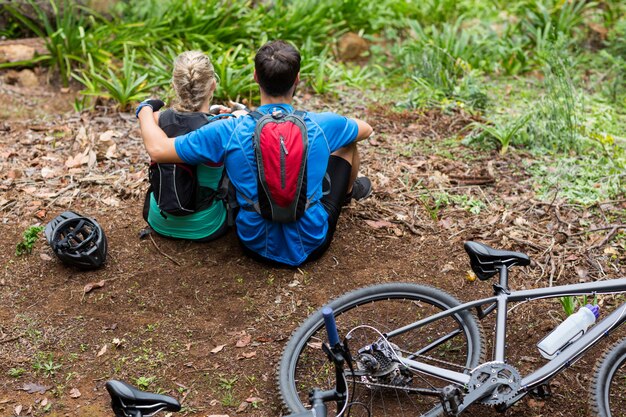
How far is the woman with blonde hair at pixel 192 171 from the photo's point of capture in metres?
4.42

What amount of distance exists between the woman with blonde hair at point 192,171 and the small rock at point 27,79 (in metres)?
3.31

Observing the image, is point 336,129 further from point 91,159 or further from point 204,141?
point 91,159

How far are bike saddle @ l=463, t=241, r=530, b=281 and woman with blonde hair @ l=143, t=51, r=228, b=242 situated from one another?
5.46ft

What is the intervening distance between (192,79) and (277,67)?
57cm

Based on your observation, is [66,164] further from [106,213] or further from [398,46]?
[398,46]

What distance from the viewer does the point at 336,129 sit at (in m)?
4.39

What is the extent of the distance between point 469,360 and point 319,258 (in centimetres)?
140

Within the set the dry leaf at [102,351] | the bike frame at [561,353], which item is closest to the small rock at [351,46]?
the dry leaf at [102,351]

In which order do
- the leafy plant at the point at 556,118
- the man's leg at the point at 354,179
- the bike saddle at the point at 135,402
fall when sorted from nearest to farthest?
the bike saddle at the point at 135,402 < the man's leg at the point at 354,179 < the leafy plant at the point at 556,118

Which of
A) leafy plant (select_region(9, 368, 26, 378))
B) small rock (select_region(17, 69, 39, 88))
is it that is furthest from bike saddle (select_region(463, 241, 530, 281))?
small rock (select_region(17, 69, 39, 88))

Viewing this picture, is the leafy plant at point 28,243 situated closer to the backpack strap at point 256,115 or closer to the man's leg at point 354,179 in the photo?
the backpack strap at point 256,115

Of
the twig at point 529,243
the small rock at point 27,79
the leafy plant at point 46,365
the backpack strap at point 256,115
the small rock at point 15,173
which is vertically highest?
the backpack strap at point 256,115

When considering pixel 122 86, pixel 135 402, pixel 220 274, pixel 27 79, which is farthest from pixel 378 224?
pixel 27 79

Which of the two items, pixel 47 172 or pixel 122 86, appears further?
pixel 122 86
